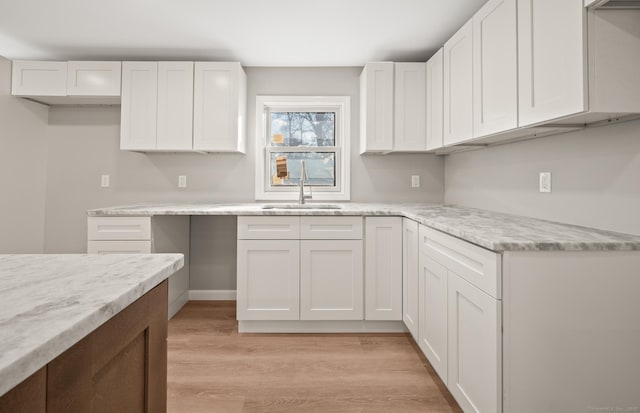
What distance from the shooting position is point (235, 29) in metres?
2.57

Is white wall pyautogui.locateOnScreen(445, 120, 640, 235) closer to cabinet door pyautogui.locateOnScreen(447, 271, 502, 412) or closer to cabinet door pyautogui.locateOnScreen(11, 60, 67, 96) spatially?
cabinet door pyautogui.locateOnScreen(447, 271, 502, 412)

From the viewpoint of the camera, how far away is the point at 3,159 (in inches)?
114

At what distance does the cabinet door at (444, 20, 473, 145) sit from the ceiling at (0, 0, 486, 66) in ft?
0.87

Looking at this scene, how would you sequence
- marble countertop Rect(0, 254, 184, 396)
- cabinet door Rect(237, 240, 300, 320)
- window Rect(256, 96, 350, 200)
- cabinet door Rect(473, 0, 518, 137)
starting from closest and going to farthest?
1. marble countertop Rect(0, 254, 184, 396)
2. cabinet door Rect(473, 0, 518, 137)
3. cabinet door Rect(237, 240, 300, 320)
4. window Rect(256, 96, 350, 200)

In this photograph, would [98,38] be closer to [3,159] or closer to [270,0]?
[3,159]

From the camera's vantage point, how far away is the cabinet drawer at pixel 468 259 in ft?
4.13

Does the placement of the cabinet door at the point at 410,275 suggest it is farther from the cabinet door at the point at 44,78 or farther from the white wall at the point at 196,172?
the cabinet door at the point at 44,78

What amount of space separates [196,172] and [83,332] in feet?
9.85

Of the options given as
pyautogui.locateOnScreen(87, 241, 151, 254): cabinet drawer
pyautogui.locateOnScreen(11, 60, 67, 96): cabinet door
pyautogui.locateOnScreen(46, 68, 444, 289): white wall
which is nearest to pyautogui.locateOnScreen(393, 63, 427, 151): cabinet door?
pyautogui.locateOnScreen(46, 68, 444, 289): white wall

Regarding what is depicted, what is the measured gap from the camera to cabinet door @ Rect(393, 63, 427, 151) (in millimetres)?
2938

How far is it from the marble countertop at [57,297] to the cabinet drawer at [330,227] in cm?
165

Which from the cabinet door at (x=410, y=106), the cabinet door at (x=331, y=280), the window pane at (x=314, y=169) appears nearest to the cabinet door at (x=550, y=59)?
the cabinet door at (x=410, y=106)

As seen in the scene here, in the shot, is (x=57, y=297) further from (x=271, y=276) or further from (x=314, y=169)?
(x=314, y=169)

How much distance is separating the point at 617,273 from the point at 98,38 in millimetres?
3629
